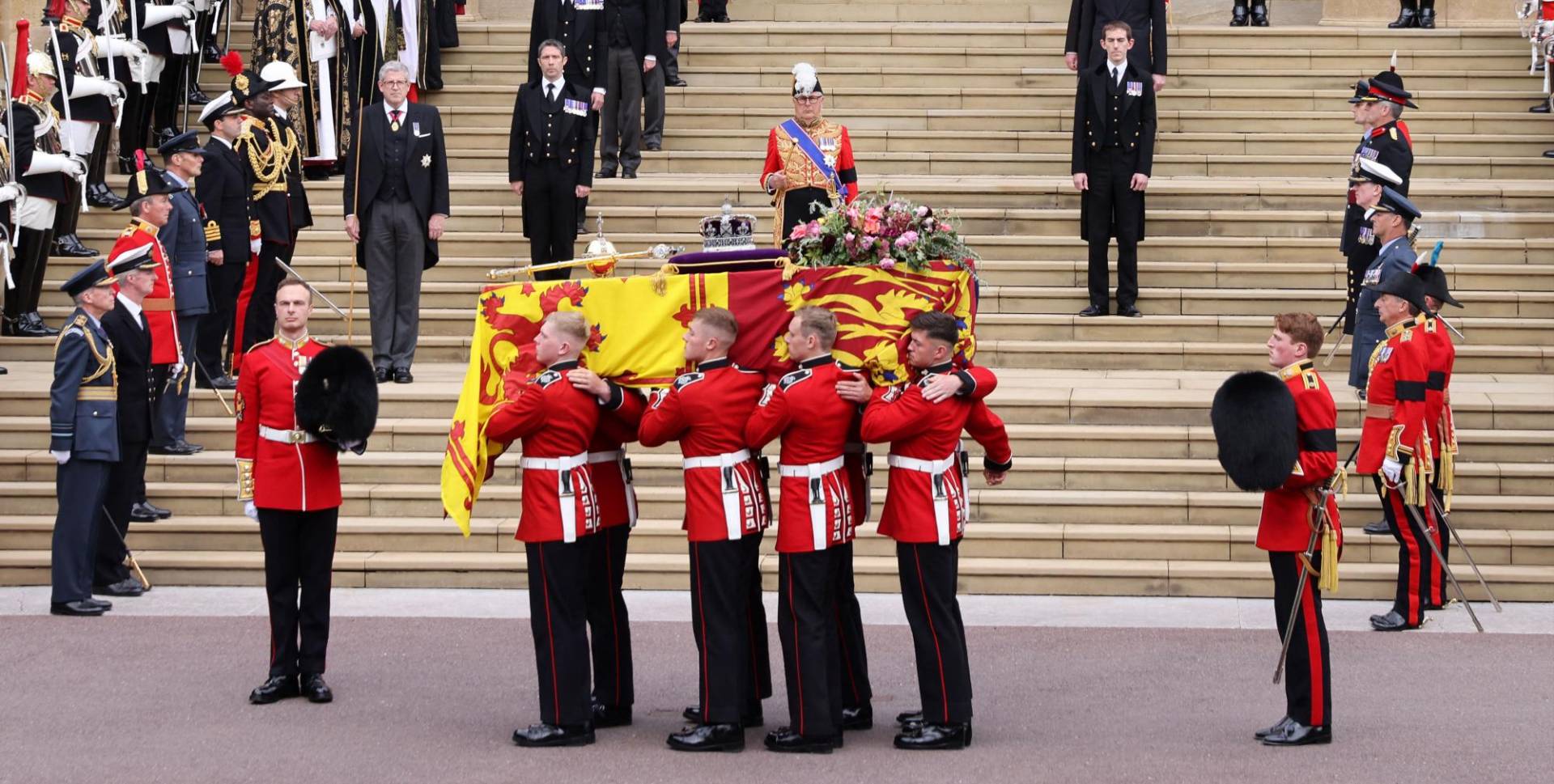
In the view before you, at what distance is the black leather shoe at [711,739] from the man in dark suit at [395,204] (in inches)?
223

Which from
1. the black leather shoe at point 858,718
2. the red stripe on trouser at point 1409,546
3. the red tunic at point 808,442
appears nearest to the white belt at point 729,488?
the red tunic at point 808,442

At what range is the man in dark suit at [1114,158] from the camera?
1422 centimetres

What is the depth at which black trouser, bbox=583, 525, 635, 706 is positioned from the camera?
856cm

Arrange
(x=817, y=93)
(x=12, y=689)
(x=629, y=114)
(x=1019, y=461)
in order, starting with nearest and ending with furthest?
(x=12, y=689)
(x=1019, y=461)
(x=817, y=93)
(x=629, y=114)

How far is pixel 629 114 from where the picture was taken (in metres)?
15.9

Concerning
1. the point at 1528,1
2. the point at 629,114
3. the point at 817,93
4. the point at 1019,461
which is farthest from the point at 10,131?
the point at 1528,1

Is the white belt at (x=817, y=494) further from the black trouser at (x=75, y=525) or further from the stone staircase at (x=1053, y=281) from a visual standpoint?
the black trouser at (x=75, y=525)

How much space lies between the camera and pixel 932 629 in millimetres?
8062

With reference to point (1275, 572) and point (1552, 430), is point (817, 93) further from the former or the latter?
point (1275, 572)

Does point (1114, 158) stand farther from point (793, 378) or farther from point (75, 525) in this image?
point (75, 525)

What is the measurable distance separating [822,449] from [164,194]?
5945 mm

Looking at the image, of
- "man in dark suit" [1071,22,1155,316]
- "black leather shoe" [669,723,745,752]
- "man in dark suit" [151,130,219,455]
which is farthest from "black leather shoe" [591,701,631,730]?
"man in dark suit" [1071,22,1155,316]

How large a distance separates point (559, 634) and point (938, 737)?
1546 mm

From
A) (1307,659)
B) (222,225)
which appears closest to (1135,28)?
(222,225)
